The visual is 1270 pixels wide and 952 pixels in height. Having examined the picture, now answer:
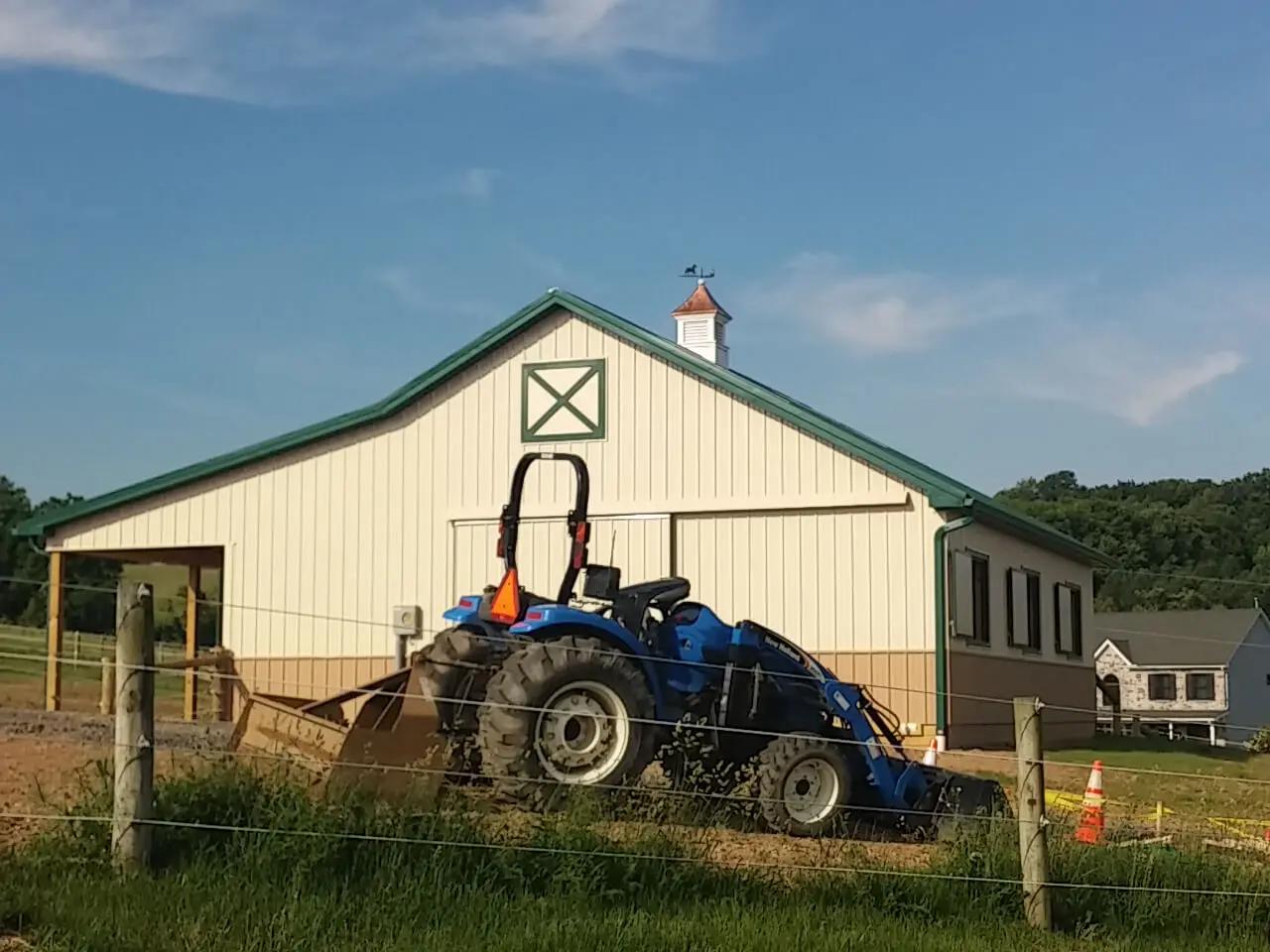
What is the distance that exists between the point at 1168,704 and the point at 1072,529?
2714 centimetres

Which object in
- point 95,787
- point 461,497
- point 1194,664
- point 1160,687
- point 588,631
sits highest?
point 461,497

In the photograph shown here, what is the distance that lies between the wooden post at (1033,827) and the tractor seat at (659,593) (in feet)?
10.2

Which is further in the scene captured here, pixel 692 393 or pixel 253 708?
pixel 692 393

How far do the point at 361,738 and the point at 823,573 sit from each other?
12.0 m

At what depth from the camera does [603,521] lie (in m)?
22.3

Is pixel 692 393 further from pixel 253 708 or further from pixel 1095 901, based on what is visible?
pixel 1095 901

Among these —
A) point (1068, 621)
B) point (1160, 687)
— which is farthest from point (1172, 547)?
point (1068, 621)

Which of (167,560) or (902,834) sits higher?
(167,560)

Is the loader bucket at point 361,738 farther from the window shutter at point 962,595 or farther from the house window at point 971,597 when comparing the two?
the house window at point 971,597

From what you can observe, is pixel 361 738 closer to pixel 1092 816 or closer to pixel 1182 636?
pixel 1092 816

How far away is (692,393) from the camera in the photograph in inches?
868

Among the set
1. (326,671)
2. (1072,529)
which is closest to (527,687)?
(326,671)

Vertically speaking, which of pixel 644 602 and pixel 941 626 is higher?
pixel 644 602

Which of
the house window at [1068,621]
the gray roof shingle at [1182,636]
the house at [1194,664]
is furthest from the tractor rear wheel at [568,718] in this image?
the house at [1194,664]
